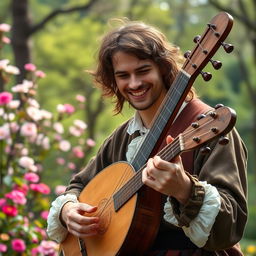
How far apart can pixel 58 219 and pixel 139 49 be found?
3.05 feet

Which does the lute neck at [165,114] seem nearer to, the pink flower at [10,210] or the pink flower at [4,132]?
the pink flower at [10,210]

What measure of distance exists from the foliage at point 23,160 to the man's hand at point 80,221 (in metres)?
1.43

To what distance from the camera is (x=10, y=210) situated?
456 centimetres

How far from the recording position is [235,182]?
2619 mm

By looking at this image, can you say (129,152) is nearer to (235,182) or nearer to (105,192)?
(105,192)

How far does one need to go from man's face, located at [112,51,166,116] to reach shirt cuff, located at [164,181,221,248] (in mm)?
588

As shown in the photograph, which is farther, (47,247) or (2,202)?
(2,202)

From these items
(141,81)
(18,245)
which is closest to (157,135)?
(141,81)

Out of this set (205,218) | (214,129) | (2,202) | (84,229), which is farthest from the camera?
(2,202)

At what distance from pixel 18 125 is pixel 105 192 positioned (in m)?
2.20

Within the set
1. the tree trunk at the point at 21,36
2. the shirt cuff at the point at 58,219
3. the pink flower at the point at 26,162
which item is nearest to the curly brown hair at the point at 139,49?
the shirt cuff at the point at 58,219

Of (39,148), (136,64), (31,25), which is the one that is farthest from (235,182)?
(31,25)

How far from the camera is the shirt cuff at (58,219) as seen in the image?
3.31 meters

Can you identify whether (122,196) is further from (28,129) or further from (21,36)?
(21,36)
